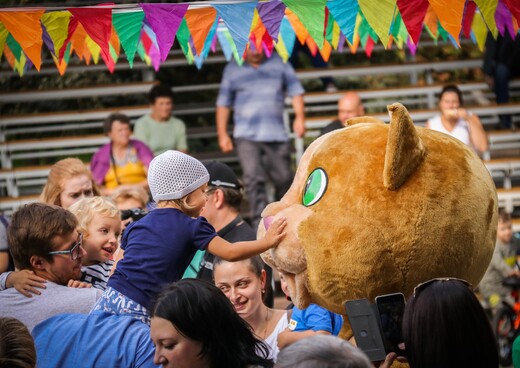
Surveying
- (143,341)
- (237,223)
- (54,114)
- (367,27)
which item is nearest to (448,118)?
(367,27)

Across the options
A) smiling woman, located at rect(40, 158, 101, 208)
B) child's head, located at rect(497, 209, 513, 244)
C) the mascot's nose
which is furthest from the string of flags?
child's head, located at rect(497, 209, 513, 244)

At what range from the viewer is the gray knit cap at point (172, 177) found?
13.4 ft

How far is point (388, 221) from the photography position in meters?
3.76

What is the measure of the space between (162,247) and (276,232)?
0.48m

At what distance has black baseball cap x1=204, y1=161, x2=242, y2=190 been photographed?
552cm

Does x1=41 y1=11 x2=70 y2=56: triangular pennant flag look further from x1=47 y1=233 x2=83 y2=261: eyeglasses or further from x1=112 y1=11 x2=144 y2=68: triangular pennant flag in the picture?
x1=47 y1=233 x2=83 y2=261: eyeglasses

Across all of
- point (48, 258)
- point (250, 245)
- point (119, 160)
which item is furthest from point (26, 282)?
point (119, 160)

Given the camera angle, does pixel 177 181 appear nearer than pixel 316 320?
Yes

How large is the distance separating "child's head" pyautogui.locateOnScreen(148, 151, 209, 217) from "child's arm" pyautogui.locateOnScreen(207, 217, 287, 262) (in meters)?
0.22

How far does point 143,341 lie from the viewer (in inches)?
142

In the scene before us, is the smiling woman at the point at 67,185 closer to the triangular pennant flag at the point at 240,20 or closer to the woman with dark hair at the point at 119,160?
the triangular pennant flag at the point at 240,20

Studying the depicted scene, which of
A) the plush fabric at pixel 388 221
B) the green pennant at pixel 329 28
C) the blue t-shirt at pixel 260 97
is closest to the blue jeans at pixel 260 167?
the blue t-shirt at pixel 260 97

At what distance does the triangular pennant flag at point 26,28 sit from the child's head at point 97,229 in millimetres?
775

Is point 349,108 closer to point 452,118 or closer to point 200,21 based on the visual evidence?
point 452,118
